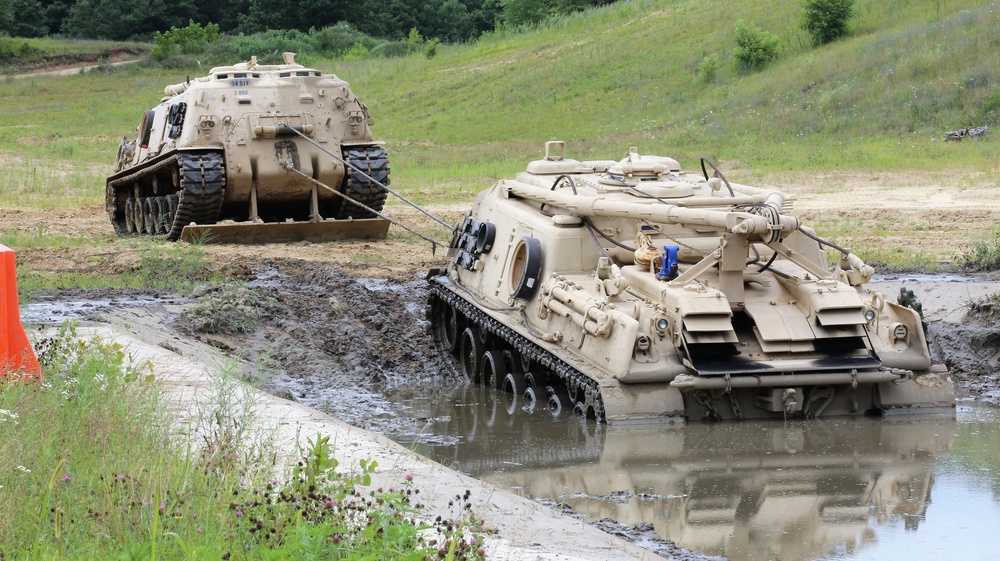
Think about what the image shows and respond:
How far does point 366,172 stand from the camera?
19766 millimetres

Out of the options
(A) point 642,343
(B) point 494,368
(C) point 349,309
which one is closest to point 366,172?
(C) point 349,309

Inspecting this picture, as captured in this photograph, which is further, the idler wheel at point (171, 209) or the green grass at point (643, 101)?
the green grass at point (643, 101)

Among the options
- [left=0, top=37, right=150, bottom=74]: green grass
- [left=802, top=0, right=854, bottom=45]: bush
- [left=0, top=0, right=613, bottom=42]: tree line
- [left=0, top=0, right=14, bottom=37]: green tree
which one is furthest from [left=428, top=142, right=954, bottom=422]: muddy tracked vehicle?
[left=0, top=0, right=14, bottom=37]: green tree

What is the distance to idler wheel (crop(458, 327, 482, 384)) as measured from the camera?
42.7 ft

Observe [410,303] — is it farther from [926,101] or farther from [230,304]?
[926,101]

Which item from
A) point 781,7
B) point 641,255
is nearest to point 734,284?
point 641,255

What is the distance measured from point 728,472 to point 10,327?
4437 millimetres

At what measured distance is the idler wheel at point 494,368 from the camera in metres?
12.4

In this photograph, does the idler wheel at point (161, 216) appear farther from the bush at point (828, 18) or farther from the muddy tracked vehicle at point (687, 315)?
the bush at point (828, 18)

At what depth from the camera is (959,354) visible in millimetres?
12461

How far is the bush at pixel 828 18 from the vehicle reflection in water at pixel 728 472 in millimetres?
26431

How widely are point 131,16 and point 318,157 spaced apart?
141 ft

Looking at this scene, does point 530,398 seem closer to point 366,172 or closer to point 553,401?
point 553,401

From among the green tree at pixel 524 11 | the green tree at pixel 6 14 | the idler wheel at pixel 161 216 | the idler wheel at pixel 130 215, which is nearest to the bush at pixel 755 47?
the idler wheel at pixel 130 215
